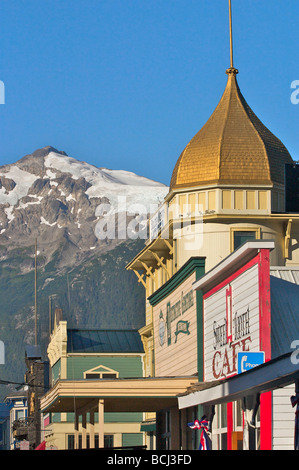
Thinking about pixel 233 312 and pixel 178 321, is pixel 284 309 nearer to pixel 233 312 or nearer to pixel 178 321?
pixel 233 312

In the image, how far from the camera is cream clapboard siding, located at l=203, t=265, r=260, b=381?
24594 millimetres

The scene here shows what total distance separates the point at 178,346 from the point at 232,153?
9051 millimetres

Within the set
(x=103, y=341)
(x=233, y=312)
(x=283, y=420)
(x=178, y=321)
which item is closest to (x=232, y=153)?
(x=178, y=321)

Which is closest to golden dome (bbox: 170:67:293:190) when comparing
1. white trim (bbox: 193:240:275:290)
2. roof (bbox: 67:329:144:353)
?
white trim (bbox: 193:240:275:290)

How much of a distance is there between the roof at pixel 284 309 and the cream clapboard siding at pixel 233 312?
60cm

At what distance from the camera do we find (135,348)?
58531 mm

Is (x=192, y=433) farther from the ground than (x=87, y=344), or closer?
closer

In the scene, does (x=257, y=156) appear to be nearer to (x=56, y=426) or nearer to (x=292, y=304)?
(x=292, y=304)

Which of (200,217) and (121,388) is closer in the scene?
(121,388)

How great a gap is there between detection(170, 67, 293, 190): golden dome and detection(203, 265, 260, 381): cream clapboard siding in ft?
34.5

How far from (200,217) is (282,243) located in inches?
141

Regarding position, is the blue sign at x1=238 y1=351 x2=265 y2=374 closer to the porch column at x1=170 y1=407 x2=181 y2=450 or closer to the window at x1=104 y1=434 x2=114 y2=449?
the porch column at x1=170 y1=407 x2=181 y2=450
